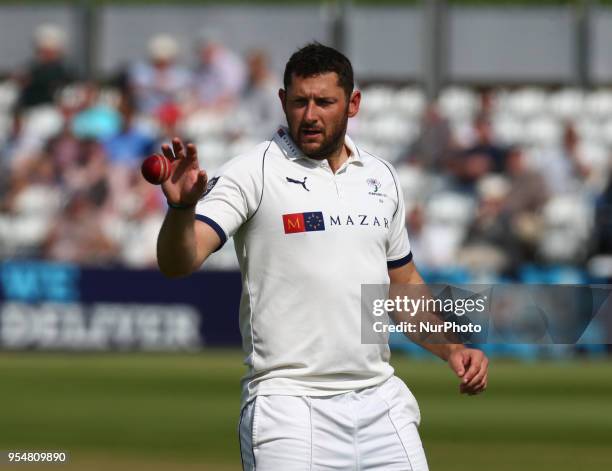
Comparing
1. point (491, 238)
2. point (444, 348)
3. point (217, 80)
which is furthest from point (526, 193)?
point (444, 348)

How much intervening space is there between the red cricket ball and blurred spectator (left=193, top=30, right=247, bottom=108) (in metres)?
14.7

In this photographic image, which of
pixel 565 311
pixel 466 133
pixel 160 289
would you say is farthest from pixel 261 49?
pixel 565 311

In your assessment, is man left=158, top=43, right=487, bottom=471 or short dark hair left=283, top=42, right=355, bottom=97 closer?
man left=158, top=43, right=487, bottom=471

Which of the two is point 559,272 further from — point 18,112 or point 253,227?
point 253,227

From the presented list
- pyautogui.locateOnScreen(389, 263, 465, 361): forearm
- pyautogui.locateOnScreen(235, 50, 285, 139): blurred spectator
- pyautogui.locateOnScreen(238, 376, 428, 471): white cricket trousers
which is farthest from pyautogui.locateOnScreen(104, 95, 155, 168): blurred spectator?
pyautogui.locateOnScreen(238, 376, 428, 471): white cricket trousers

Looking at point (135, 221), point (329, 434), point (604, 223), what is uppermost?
point (329, 434)

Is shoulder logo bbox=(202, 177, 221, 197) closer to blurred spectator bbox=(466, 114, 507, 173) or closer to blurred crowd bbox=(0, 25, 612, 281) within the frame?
blurred crowd bbox=(0, 25, 612, 281)

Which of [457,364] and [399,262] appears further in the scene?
[399,262]

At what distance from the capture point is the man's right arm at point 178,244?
421cm

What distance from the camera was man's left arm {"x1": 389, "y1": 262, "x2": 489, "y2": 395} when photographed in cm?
467

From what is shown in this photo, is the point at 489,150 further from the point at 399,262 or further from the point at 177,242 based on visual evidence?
the point at 177,242

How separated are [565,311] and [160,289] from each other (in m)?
11.4

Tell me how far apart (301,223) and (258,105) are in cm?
1405

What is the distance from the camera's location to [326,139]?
471 centimetres
